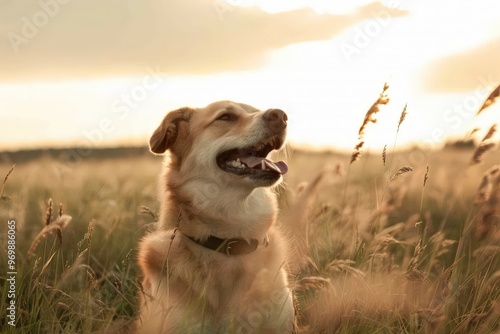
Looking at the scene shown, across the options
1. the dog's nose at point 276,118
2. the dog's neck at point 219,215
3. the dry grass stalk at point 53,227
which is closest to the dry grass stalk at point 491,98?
the dog's nose at point 276,118

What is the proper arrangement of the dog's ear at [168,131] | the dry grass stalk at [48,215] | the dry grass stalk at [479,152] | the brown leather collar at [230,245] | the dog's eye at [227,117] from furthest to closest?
the dog's eye at [227,117], the dog's ear at [168,131], the dry grass stalk at [479,152], the brown leather collar at [230,245], the dry grass stalk at [48,215]

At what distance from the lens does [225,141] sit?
15.8 feet

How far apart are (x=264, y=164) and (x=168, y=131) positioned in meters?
0.86

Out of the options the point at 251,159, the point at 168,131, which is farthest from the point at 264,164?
the point at 168,131

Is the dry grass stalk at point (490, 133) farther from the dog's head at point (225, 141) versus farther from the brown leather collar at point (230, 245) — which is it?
the brown leather collar at point (230, 245)

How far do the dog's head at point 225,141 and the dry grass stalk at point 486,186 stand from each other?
147 cm

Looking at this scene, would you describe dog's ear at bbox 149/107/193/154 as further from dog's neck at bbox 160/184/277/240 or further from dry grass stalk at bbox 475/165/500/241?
dry grass stalk at bbox 475/165/500/241

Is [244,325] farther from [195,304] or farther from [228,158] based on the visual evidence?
[228,158]

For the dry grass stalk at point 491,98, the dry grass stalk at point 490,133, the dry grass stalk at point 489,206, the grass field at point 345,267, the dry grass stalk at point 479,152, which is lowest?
the grass field at point 345,267

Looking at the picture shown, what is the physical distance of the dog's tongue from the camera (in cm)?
453

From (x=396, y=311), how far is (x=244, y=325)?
103cm

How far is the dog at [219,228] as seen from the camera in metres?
4.05

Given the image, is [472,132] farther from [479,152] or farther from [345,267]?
[345,267]

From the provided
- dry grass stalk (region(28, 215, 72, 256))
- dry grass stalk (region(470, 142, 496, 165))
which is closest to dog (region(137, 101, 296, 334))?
dry grass stalk (region(28, 215, 72, 256))
